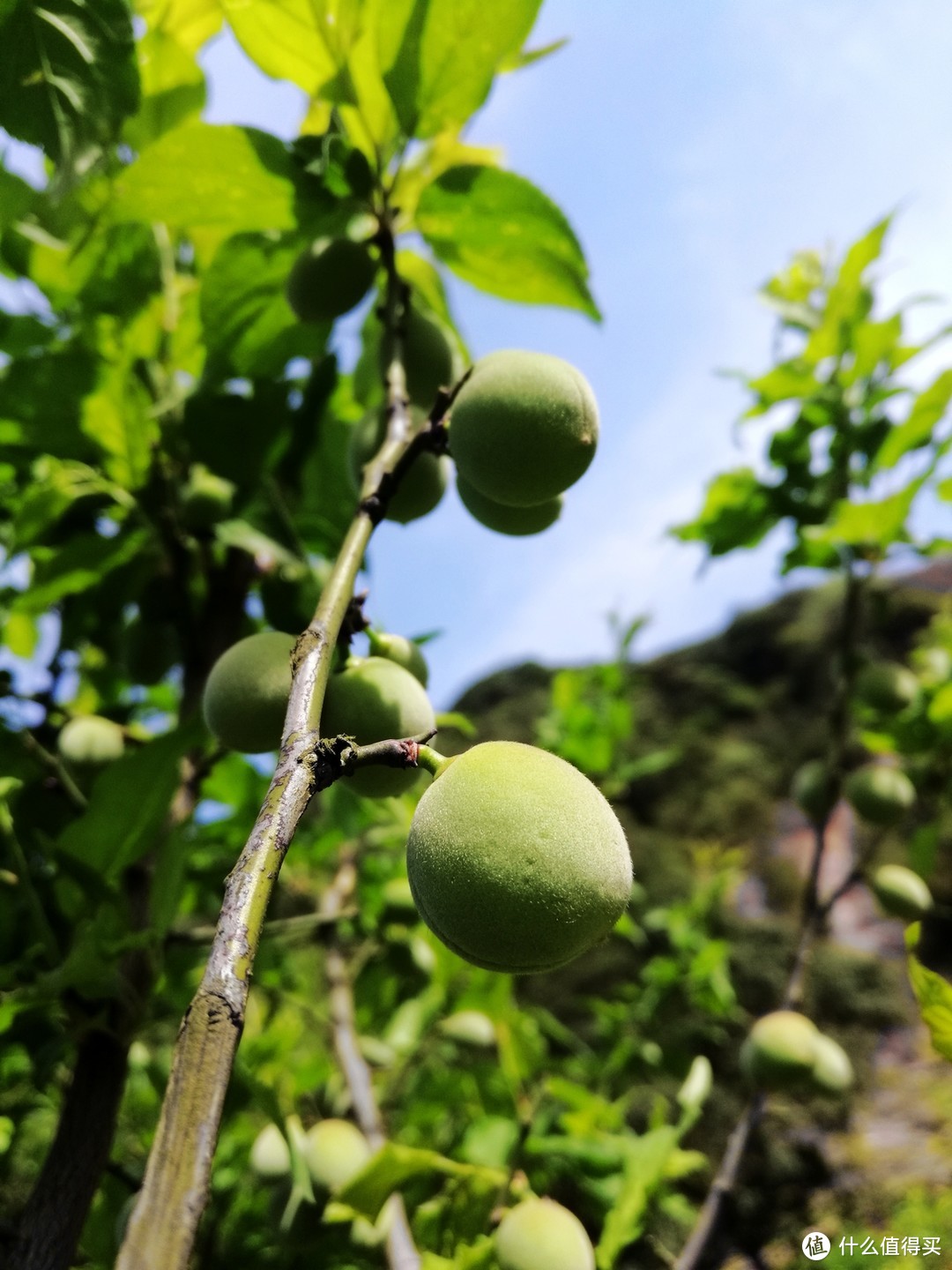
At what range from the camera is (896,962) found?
17.7ft

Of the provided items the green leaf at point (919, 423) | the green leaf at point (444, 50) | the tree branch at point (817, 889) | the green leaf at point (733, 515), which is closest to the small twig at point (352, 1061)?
the tree branch at point (817, 889)

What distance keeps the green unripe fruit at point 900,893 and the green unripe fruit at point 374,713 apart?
6.17 ft

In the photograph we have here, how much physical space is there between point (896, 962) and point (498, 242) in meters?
5.64

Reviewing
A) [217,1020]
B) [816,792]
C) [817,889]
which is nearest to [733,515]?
[816,792]

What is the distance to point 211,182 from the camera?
3.23 ft

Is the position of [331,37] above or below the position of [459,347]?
above

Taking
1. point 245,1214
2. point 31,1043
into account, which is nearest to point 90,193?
point 31,1043

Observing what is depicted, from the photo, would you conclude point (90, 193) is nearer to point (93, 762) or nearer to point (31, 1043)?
point (93, 762)

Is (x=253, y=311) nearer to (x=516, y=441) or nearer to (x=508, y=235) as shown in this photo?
(x=508, y=235)

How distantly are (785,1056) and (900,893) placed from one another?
2.09ft

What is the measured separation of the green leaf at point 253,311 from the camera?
112 cm

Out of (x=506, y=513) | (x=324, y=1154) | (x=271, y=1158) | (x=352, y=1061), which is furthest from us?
(x=352, y=1061)

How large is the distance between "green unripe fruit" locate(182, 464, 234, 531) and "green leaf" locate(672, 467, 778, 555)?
4.32 feet

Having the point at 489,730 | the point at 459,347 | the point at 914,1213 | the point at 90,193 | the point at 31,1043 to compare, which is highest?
the point at 90,193
